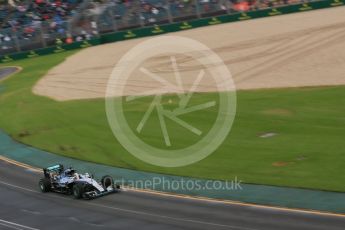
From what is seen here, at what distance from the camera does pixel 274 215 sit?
20.7 m

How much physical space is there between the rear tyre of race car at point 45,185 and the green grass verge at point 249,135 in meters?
3.53

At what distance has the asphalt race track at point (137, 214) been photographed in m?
20.0

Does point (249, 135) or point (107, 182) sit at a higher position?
point (107, 182)

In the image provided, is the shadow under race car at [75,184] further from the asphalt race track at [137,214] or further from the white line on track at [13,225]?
the white line on track at [13,225]

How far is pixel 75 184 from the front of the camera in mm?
25875

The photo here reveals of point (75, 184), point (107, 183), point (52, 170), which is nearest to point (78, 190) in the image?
point (75, 184)

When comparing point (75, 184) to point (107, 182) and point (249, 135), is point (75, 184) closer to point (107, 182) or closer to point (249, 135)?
point (107, 182)

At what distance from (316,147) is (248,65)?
739 inches

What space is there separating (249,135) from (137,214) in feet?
31.5

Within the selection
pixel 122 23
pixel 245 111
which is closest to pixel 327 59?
pixel 245 111

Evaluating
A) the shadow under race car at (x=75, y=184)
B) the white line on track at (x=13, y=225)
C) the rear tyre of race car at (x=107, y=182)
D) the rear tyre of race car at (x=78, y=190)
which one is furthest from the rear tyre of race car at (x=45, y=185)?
the white line on track at (x=13, y=225)

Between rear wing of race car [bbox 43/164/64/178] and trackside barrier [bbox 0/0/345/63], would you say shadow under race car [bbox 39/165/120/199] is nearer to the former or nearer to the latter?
rear wing of race car [bbox 43/164/64/178]

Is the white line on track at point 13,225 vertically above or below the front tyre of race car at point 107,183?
below

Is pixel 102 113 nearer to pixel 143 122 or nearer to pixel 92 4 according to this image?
pixel 143 122
